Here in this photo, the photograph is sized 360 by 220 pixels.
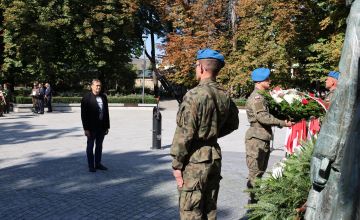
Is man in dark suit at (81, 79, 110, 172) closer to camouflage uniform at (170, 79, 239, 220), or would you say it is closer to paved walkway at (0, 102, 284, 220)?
paved walkway at (0, 102, 284, 220)

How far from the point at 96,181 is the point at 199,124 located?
4344mm

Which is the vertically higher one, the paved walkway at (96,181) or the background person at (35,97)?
the background person at (35,97)

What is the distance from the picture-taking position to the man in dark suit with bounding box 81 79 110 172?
7895 mm

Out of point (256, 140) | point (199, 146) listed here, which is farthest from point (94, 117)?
point (199, 146)

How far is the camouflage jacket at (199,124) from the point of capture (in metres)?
3.43

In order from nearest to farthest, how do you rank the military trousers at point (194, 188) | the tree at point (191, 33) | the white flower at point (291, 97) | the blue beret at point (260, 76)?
1. the military trousers at point (194, 188)
2. the white flower at point (291, 97)
3. the blue beret at point (260, 76)
4. the tree at point (191, 33)

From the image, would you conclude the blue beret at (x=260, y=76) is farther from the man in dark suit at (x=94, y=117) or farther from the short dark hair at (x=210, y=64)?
the man in dark suit at (x=94, y=117)

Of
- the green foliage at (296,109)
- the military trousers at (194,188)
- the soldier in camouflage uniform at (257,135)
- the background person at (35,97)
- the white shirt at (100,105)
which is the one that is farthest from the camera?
the background person at (35,97)

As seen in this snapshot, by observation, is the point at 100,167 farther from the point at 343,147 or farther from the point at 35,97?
the point at 35,97

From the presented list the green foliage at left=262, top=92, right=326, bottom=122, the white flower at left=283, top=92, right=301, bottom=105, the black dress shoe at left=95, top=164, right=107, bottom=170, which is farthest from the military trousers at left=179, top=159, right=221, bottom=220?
the black dress shoe at left=95, top=164, right=107, bottom=170

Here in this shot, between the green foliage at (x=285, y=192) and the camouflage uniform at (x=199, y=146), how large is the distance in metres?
0.42

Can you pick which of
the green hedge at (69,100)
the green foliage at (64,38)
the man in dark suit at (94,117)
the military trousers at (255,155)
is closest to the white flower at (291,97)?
the military trousers at (255,155)

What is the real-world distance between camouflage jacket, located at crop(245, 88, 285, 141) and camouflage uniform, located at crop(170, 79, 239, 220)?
4.86ft

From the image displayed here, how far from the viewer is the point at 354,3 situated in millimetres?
1810
